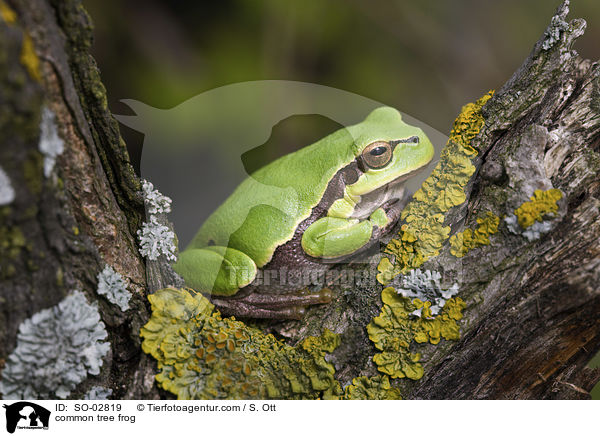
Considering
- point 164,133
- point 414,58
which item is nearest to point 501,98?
point 414,58

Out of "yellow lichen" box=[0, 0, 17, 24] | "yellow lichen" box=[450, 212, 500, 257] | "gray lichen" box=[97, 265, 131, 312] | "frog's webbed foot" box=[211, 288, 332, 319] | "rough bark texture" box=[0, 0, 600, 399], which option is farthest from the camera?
"frog's webbed foot" box=[211, 288, 332, 319]

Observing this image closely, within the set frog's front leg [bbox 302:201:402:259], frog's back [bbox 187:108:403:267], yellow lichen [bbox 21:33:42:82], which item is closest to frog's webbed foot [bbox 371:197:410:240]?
frog's front leg [bbox 302:201:402:259]

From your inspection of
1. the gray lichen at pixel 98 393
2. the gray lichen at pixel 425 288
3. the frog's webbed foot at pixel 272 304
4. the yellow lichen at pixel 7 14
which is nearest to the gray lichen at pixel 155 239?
the frog's webbed foot at pixel 272 304

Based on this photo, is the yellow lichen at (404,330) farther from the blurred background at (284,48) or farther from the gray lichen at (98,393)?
the gray lichen at (98,393)

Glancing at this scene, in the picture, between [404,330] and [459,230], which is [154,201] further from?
[459,230]

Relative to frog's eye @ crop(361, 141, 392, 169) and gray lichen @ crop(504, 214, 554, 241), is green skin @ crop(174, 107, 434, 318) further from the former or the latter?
gray lichen @ crop(504, 214, 554, 241)

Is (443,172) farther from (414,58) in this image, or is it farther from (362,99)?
(414,58)
